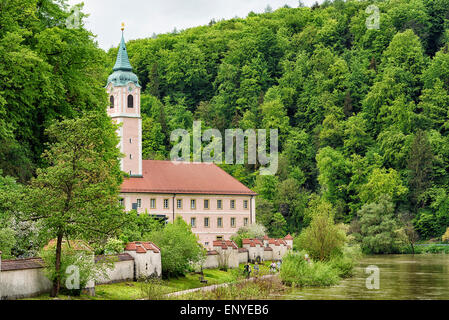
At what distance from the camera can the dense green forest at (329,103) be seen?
309 feet

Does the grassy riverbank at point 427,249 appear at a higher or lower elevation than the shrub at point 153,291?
lower

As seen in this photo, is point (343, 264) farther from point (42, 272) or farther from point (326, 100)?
point (326, 100)

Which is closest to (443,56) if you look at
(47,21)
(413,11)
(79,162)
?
(413,11)

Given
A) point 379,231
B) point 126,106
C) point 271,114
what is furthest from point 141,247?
point 271,114

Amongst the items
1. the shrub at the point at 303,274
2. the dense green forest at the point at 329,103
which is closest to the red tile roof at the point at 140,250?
the shrub at the point at 303,274

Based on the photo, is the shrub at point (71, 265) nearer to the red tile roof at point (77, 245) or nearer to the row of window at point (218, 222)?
the red tile roof at point (77, 245)

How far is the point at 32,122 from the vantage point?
3716 centimetres

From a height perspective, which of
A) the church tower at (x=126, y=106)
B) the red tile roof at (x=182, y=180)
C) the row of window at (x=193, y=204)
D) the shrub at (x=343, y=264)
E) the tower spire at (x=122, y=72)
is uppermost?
the tower spire at (x=122, y=72)

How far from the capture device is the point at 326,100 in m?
115

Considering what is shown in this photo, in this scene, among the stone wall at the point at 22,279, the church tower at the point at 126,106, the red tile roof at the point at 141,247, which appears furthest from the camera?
the church tower at the point at 126,106

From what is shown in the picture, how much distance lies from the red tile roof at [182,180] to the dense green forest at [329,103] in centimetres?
802

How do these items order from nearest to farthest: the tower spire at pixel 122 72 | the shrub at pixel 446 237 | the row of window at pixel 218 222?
the row of window at pixel 218 222
the tower spire at pixel 122 72
the shrub at pixel 446 237
